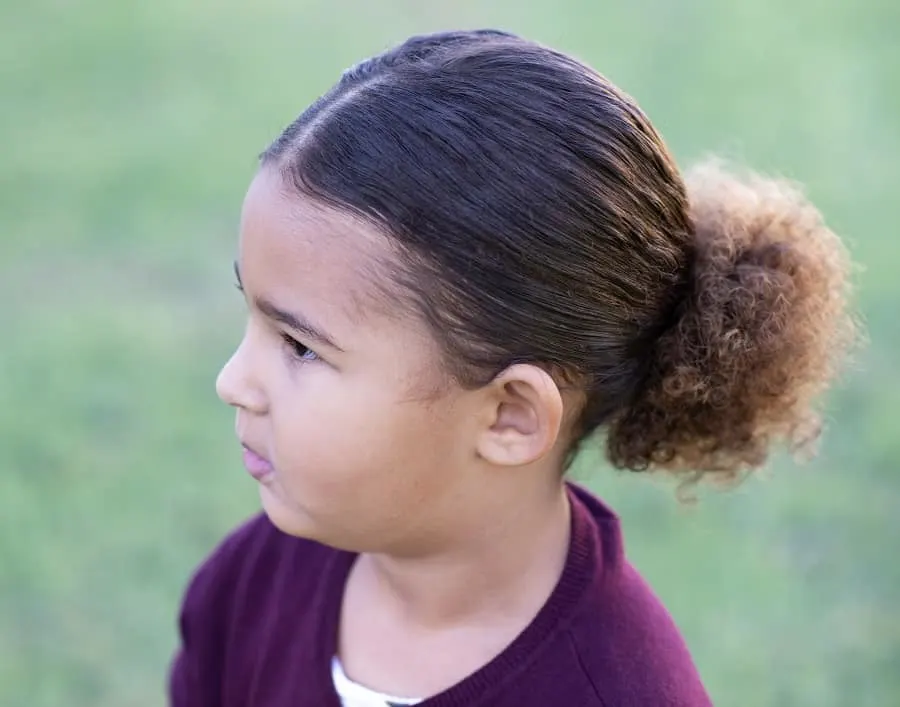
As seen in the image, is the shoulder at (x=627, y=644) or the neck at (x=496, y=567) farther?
the neck at (x=496, y=567)

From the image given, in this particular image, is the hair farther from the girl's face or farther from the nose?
the nose

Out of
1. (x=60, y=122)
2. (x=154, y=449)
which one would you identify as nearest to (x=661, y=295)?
(x=154, y=449)

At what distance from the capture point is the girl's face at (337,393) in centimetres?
144

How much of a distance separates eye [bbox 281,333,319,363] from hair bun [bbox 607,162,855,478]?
0.48 m

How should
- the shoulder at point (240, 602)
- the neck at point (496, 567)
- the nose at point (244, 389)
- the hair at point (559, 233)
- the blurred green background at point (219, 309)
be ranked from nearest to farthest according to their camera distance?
the hair at point (559, 233) → the nose at point (244, 389) → the neck at point (496, 567) → the shoulder at point (240, 602) → the blurred green background at point (219, 309)

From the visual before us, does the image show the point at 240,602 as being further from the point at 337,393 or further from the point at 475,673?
the point at 337,393

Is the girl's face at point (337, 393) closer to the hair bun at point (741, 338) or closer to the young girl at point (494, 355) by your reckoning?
the young girl at point (494, 355)

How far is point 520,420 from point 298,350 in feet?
1.00

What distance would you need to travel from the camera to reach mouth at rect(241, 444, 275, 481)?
5.24ft

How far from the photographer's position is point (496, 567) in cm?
167

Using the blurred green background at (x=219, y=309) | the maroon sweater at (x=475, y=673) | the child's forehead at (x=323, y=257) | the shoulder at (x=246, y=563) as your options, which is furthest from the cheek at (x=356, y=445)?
the blurred green background at (x=219, y=309)

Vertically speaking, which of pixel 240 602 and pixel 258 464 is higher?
pixel 258 464

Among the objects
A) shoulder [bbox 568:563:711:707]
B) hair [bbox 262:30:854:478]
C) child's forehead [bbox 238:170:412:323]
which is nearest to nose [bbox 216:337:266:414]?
child's forehead [bbox 238:170:412:323]

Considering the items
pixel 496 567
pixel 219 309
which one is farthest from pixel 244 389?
pixel 219 309
